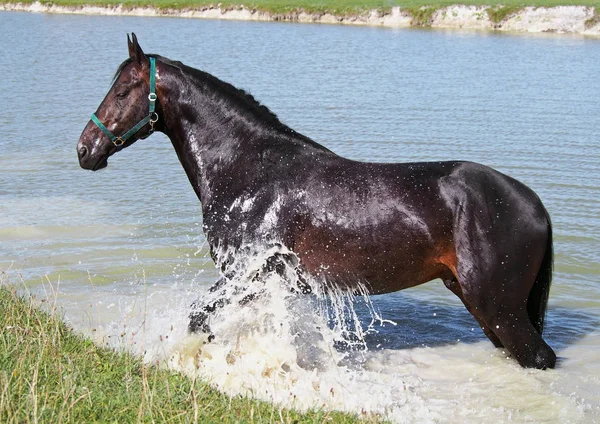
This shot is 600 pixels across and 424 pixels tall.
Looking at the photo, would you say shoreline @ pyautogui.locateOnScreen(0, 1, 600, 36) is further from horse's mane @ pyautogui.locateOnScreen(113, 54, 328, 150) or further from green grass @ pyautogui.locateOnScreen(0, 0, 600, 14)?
horse's mane @ pyautogui.locateOnScreen(113, 54, 328, 150)

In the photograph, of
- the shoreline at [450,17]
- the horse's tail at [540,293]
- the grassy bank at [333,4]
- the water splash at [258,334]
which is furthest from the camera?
the grassy bank at [333,4]

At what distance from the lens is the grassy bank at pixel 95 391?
447 centimetres

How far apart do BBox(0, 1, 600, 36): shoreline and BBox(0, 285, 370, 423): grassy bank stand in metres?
35.2

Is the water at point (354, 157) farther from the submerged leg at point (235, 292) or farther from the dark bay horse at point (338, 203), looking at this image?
the dark bay horse at point (338, 203)

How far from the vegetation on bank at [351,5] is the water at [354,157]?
14.4 m

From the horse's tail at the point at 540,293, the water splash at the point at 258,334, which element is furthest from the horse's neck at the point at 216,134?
the horse's tail at the point at 540,293

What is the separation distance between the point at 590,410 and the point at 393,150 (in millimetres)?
7895

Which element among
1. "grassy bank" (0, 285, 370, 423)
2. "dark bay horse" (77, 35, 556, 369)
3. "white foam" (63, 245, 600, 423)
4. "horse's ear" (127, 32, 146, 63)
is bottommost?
"white foam" (63, 245, 600, 423)

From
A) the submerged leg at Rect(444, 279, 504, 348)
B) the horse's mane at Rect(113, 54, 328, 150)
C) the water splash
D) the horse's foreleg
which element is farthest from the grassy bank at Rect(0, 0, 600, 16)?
the horse's foreleg

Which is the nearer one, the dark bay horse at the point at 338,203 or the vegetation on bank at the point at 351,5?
the dark bay horse at the point at 338,203

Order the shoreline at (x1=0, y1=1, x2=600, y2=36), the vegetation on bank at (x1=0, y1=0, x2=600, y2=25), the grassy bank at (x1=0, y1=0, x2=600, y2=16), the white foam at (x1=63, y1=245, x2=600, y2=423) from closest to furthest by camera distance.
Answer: the white foam at (x1=63, y1=245, x2=600, y2=423), the shoreline at (x1=0, y1=1, x2=600, y2=36), the vegetation on bank at (x1=0, y1=0, x2=600, y2=25), the grassy bank at (x1=0, y1=0, x2=600, y2=16)

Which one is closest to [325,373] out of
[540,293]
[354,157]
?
[540,293]

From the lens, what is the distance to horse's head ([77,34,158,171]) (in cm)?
612

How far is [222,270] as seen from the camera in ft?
19.6
